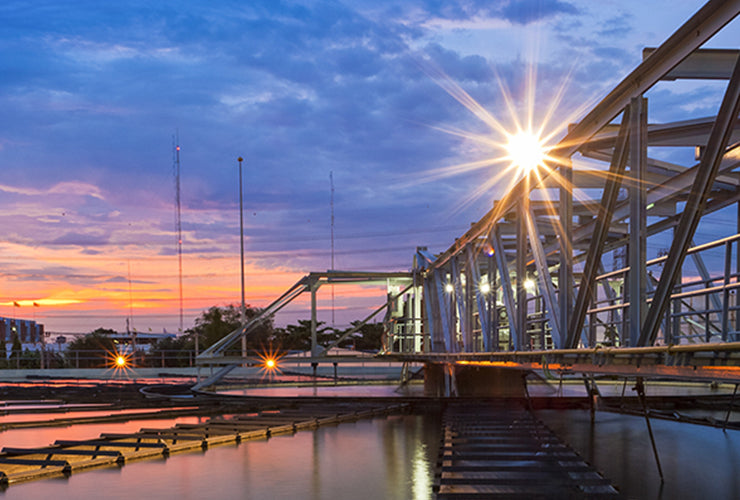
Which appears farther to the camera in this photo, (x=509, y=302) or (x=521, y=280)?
(x=509, y=302)

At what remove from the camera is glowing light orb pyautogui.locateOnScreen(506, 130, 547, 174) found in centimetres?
1630

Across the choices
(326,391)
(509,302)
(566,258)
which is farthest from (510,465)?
(326,391)

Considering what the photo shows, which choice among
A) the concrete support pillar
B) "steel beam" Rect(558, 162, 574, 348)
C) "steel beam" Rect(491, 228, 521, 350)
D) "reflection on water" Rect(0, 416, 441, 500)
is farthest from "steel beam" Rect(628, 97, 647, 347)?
the concrete support pillar

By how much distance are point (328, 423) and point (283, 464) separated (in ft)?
30.1

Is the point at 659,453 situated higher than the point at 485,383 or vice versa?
the point at 485,383

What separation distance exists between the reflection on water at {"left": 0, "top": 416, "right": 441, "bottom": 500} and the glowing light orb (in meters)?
6.75

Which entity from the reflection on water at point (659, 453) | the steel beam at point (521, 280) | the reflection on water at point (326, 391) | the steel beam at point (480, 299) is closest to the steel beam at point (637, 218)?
the reflection on water at point (659, 453)

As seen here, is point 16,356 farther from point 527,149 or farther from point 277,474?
point 527,149

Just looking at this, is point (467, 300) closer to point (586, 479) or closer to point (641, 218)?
point (586, 479)

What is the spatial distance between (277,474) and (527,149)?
849cm

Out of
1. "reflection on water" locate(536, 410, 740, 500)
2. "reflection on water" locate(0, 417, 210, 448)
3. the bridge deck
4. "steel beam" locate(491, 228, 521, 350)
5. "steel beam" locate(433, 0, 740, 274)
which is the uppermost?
"steel beam" locate(433, 0, 740, 274)

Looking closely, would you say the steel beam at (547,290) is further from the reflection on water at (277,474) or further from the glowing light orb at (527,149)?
the reflection on water at (277,474)

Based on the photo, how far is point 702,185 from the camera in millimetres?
8750

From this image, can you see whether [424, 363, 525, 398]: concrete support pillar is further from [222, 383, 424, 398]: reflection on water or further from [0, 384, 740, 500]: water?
[0, 384, 740, 500]: water
